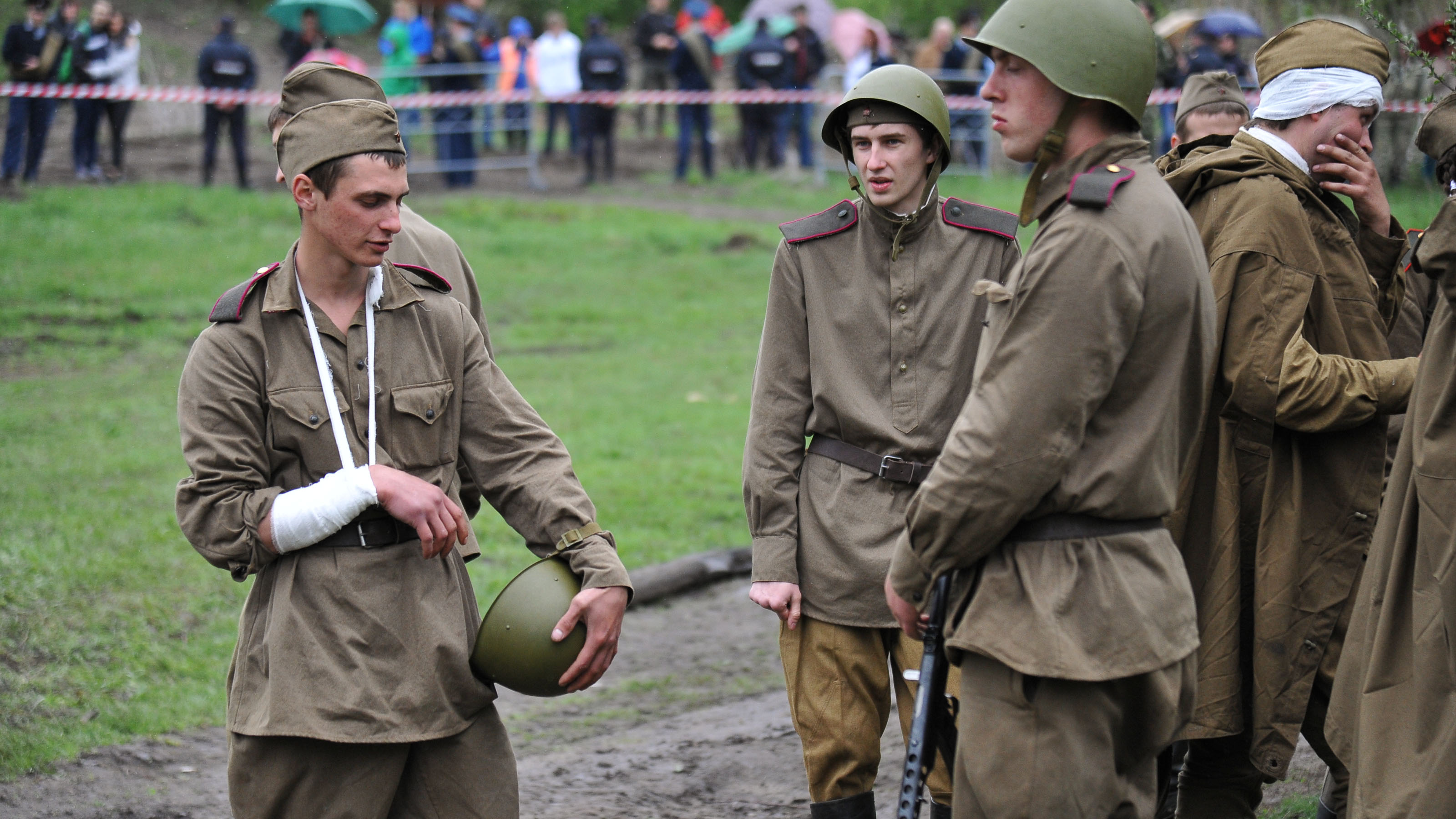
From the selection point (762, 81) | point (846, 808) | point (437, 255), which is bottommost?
point (846, 808)

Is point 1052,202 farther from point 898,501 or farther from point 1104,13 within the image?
point 898,501

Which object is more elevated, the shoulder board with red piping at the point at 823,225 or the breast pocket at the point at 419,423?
the shoulder board with red piping at the point at 823,225

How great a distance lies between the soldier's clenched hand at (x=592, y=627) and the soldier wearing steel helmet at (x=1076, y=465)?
82 centimetres

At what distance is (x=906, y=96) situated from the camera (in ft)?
13.3

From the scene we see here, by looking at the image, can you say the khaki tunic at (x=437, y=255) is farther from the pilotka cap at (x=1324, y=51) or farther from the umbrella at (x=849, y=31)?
the umbrella at (x=849, y=31)

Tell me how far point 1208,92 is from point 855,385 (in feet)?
8.87

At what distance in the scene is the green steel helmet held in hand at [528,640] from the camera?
3.32m

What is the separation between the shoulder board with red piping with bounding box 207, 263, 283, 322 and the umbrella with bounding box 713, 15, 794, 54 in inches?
821

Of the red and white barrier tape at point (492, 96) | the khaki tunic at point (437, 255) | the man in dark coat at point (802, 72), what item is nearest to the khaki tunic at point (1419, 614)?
the khaki tunic at point (437, 255)

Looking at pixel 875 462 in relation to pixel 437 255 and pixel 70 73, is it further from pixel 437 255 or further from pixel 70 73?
pixel 70 73

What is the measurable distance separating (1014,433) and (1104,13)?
0.93m

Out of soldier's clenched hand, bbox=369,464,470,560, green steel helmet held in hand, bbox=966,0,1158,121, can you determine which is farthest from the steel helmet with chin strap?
soldier's clenched hand, bbox=369,464,470,560

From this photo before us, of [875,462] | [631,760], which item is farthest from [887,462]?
[631,760]

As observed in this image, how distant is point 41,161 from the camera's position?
766 inches
